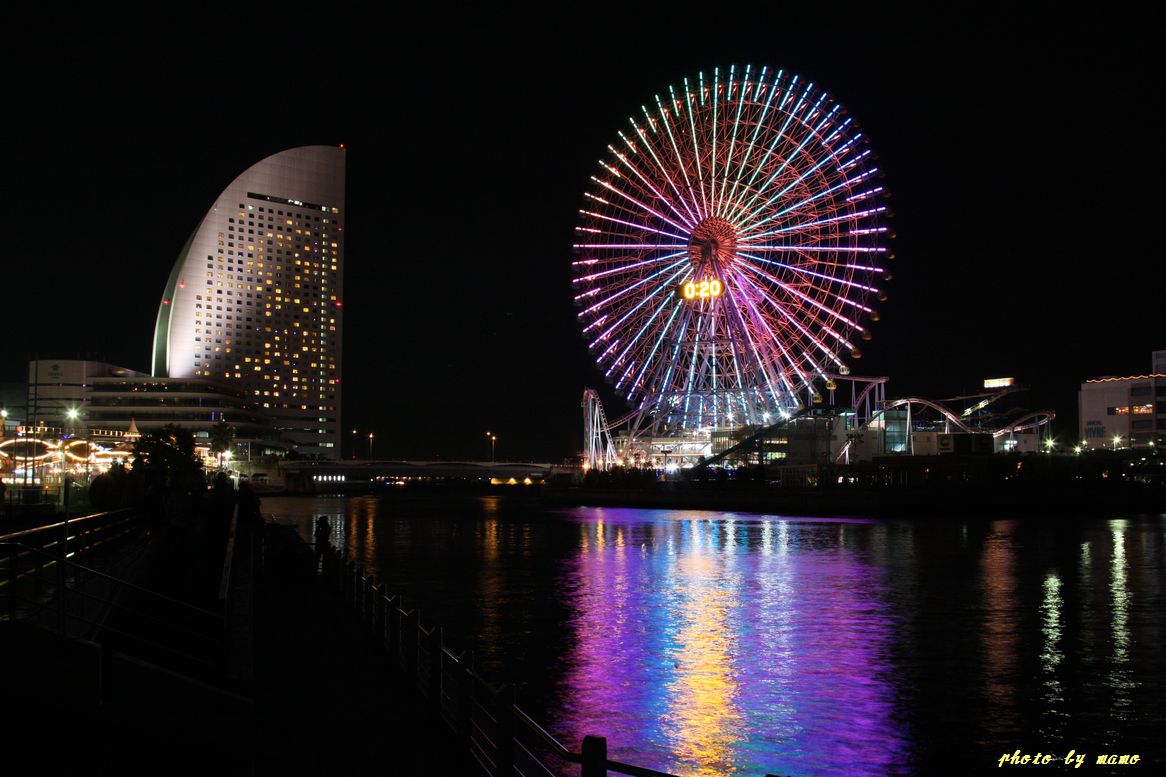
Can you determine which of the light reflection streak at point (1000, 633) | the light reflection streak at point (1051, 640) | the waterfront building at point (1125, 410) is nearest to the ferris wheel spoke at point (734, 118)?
the light reflection streak at point (1000, 633)

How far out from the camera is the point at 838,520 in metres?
79.9

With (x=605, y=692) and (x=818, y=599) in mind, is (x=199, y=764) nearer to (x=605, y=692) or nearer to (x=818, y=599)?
(x=605, y=692)

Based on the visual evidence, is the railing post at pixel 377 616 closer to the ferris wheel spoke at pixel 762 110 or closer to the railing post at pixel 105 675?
the railing post at pixel 105 675

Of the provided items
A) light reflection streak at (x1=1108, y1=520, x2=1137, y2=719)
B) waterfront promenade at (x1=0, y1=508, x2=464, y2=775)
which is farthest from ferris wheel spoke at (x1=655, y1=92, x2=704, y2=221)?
waterfront promenade at (x1=0, y1=508, x2=464, y2=775)

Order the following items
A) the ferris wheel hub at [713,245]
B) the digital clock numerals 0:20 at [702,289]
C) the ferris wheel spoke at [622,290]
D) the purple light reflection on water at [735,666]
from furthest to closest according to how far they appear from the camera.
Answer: the ferris wheel spoke at [622,290] → the digital clock numerals 0:20 at [702,289] → the ferris wheel hub at [713,245] → the purple light reflection on water at [735,666]

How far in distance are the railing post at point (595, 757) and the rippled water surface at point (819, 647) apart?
262 inches

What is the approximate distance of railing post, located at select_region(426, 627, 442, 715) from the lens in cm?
1214

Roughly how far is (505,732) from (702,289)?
2760 inches

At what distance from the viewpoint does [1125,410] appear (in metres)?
136

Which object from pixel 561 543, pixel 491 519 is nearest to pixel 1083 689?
pixel 561 543

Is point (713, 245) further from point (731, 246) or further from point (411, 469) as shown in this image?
point (411, 469)

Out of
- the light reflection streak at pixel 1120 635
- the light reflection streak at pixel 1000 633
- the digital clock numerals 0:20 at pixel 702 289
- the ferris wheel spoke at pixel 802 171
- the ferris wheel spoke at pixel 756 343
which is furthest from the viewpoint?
the digital clock numerals 0:20 at pixel 702 289

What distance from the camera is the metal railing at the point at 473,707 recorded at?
7967 millimetres

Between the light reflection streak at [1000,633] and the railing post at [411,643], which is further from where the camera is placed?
the light reflection streak at [1000,633]
